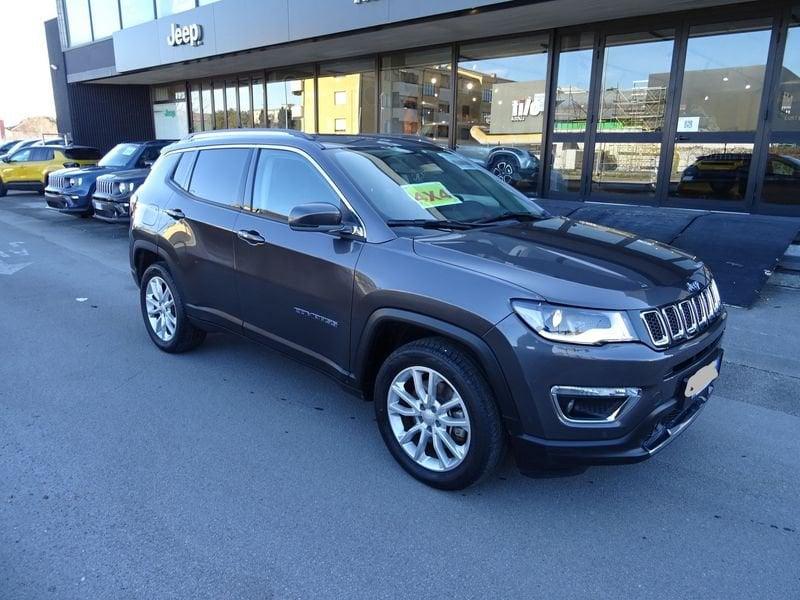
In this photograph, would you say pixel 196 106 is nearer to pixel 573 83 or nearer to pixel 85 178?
pixel 85 178

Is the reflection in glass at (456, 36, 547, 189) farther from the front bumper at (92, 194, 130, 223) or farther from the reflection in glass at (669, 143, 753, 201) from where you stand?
the front bumper at (92, 194, 130, 223)

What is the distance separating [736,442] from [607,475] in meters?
0.98

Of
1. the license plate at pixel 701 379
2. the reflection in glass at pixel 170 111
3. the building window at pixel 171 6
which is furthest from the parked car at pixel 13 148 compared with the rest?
the license plate at pixel 701 379

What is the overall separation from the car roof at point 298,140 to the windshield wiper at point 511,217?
93 centimetres

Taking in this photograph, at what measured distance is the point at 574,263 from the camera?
2.81 metres

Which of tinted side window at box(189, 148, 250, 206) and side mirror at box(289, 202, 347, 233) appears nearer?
side mirror at box(289, 202, 347, 233)

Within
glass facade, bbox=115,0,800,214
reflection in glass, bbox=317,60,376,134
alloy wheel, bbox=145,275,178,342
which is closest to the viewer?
alloy wheel, bbox=145,275,178,342

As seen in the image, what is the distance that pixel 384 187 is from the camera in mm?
3459

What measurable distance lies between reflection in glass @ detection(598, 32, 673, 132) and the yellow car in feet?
50.0

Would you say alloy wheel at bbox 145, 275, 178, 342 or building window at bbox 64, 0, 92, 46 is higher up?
building window at bbox 64, 0, 92, 46

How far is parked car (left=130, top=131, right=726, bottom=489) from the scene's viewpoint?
2535mm

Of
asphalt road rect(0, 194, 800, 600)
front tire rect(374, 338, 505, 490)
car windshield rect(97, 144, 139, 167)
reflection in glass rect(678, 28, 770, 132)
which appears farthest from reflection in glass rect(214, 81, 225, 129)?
front tire rect(374, 338, 505, 490)

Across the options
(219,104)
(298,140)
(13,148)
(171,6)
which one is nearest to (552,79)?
(298,140)

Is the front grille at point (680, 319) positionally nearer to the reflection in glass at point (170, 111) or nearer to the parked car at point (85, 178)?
the parked car at point (85, 178)
